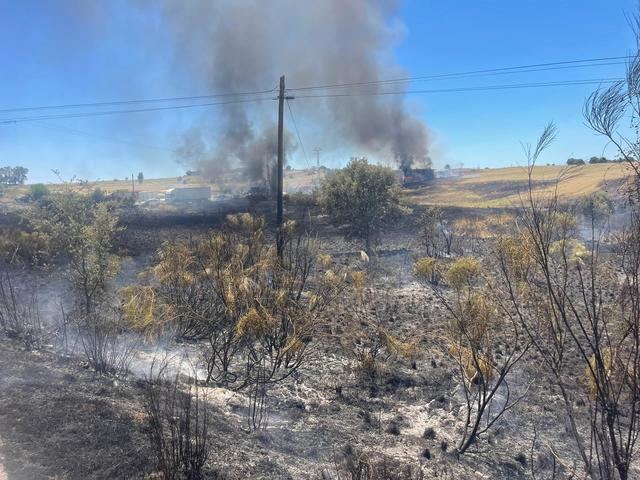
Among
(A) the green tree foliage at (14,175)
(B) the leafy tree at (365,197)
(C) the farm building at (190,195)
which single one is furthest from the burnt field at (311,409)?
(A) the green tree foliage at (14,175)

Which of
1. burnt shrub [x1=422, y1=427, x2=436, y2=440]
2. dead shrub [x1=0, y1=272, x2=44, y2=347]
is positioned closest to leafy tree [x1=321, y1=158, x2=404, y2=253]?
dead shrub [x1=0, y1=272, x2=44, y2=347]

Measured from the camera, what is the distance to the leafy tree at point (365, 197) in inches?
763

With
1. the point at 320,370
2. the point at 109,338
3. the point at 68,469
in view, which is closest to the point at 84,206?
the point at 109,338

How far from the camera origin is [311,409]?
6.44 meters

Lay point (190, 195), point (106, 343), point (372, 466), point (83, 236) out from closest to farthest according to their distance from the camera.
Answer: point (372, 466) < point (106, 343) < point (83, 236) < point (190, 195)

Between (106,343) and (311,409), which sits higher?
(106,343)

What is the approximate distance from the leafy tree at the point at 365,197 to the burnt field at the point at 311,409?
30.3ft

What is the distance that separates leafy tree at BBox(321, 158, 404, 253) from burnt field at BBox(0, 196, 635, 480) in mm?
9228

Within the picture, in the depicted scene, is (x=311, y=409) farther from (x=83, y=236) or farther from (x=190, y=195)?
(x=190, y=195)

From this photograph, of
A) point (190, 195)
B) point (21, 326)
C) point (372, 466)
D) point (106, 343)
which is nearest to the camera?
point (372, 466)

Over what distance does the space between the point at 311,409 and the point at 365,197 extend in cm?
1381

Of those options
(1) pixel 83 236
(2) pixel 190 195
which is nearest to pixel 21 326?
(1) pixel 83 236

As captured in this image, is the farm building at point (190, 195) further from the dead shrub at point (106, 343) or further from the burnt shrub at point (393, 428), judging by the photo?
the burnt shrub at point (393, 428)

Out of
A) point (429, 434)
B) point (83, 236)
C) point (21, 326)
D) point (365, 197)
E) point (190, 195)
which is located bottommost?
point (429, 434)
